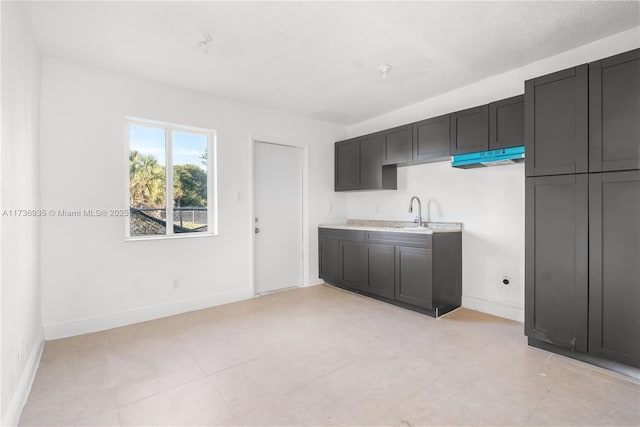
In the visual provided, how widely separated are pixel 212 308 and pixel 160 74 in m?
2.64

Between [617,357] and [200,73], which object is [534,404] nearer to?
[617,357]

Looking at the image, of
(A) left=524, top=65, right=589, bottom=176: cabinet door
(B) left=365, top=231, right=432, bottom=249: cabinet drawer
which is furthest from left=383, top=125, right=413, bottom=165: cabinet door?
(A) left=524, top=65, right=589, bottom=176: cabinet door

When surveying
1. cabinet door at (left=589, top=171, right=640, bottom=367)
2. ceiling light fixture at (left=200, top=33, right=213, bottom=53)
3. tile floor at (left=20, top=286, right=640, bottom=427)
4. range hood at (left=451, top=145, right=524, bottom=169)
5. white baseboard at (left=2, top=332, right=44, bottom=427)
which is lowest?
tile floor at (left=20, top=286, right=640, bottom=427)

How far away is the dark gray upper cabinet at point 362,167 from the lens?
4379mm

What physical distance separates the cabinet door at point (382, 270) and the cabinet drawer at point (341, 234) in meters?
0.23

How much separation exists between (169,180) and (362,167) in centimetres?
255

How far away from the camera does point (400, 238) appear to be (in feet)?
12.3

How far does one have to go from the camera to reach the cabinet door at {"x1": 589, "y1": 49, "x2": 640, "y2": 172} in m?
2.12

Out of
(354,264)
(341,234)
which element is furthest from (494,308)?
(341,234)

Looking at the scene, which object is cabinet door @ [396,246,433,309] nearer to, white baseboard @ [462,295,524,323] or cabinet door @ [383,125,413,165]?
white baseboard @ [462,295,524,323]

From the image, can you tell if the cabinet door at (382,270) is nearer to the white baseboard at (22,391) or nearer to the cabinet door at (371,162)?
the cabinet door at (371,162)

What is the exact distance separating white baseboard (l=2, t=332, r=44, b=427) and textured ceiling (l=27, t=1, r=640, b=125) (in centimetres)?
246

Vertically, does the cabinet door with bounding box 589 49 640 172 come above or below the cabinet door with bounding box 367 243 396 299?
above

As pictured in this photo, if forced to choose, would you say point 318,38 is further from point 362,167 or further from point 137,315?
point 137,315
